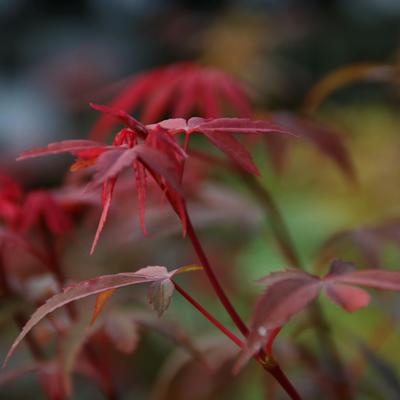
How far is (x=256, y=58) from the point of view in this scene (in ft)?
7.92

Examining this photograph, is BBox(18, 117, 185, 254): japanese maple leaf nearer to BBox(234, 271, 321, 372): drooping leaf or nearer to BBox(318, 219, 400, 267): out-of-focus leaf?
BBox(234, 271, 321, 372): drooping leaf

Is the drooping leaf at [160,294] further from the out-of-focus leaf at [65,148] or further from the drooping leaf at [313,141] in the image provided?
the drooping leaf at [313,141]

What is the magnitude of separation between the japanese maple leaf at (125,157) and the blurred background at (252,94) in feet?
1.26

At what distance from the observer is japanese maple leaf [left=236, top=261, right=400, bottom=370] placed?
1.25ft

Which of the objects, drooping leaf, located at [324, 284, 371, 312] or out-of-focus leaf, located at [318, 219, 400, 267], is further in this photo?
out-of-focus leaf, located at [318, 219, 400, 267]

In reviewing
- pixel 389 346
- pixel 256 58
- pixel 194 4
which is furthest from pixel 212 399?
pixel 194 4

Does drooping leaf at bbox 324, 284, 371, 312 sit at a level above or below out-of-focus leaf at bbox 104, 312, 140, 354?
above

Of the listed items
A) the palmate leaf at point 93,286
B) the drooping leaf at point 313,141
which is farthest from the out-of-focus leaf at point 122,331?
the drooping leaf at point 313,141

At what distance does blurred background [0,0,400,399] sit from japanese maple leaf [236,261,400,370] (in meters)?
0.31

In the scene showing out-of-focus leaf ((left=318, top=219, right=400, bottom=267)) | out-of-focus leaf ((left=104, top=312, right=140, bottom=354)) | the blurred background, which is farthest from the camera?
the blurred background

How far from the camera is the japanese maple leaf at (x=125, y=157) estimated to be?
0.38 m

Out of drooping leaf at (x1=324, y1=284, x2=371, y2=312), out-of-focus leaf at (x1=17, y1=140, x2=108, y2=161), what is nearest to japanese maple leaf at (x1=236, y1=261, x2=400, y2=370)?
drooping leaf at (x1=324, y1=284, x2=371, y2=312)

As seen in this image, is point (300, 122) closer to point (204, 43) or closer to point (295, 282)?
point (295, 282)

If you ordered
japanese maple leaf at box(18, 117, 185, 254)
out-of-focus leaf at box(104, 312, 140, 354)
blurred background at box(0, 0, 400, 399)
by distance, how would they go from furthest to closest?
blurred background at box(0, 0, 400, 399)
out-of-focus leaf at box(104, 312, 140, 354)
japanese maple leaf at box(18, 117, 185, 254)
